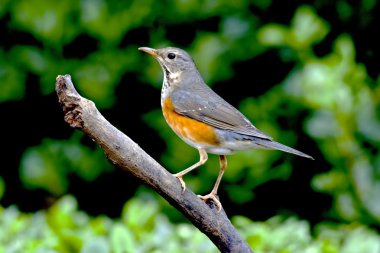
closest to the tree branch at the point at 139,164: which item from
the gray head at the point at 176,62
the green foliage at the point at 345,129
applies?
the gray head at the point at 176,62

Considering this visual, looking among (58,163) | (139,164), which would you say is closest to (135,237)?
(139,164)

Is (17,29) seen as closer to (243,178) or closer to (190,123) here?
(243,178)

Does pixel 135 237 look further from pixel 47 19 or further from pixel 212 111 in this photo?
pixel 47 19

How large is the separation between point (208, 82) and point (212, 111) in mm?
2281

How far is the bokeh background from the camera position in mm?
6715

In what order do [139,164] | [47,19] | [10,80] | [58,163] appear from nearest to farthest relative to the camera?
[139,164]
[47,19]
[10,80]
[58,163]

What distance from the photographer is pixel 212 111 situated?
481cm

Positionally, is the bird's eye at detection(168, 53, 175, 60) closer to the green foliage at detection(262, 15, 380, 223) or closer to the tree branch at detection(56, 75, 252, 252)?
the tree branch at detection(56, 75, 252, 252)

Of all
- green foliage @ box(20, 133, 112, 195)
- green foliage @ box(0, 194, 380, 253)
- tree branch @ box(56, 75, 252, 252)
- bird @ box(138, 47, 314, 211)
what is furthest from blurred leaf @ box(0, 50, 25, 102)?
tree branch @ box(56, 75, 252, 252)

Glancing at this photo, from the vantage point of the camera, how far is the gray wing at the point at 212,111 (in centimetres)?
472

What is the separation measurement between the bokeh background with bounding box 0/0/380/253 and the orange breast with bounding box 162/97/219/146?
1.98m

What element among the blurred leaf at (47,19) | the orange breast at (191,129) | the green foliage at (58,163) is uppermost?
the orange breast at (191,129)

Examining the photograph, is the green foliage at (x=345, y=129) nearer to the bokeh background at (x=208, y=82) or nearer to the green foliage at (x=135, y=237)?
the bokeh background at (x=208, y=82)

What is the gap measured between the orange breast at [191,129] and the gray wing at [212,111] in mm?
34
